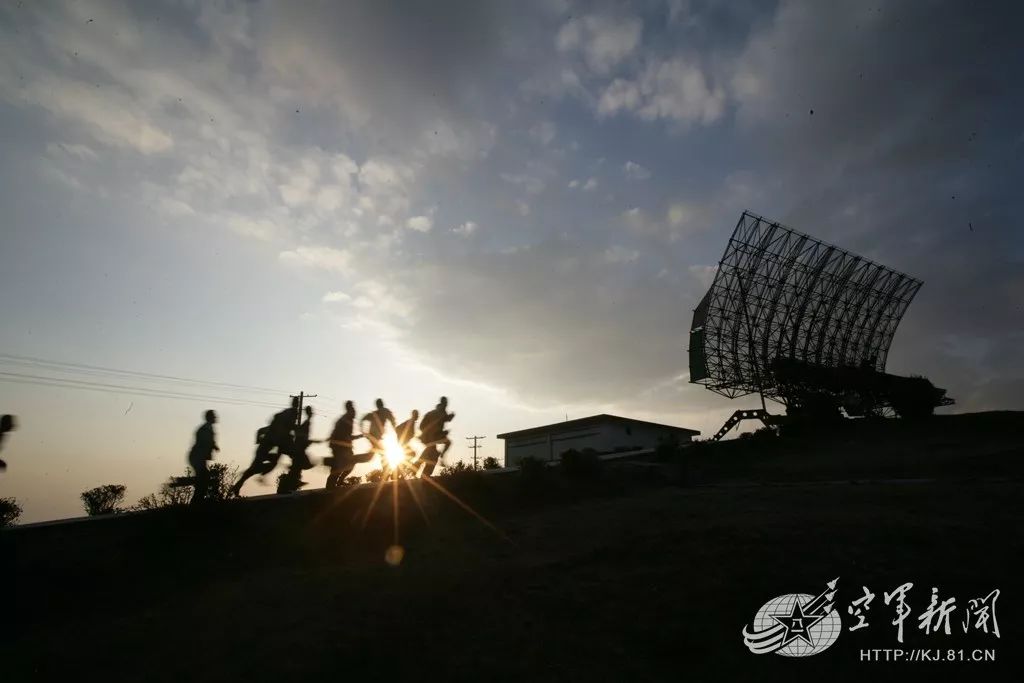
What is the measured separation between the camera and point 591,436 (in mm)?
36312

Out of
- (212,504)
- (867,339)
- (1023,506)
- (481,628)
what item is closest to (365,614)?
(481,628)

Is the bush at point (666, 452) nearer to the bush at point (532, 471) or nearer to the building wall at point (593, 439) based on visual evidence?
the bush at point (532, 471)

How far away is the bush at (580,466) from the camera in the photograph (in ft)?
48.4

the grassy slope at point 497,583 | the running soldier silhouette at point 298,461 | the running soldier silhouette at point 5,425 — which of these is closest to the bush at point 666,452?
the grassy slope at point 497,583

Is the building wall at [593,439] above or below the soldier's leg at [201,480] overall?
above

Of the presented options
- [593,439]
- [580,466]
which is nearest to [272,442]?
[580,466]

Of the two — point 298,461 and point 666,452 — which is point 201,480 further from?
point 666,452

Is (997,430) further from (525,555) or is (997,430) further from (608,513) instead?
(525,555)

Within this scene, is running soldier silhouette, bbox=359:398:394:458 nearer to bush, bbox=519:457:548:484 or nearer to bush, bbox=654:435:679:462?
bush, bbox=519:457:548:484

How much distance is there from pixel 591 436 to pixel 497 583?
29.6 meters

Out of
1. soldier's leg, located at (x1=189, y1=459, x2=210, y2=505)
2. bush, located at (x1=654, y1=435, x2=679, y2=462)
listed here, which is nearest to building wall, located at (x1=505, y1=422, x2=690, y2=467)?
bush, located at (x1=654, y1=435, x2=679, y2=462)

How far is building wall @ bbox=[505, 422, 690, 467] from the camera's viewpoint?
35.8m

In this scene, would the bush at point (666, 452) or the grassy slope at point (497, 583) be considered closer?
the grassy slope at point (497, 583)

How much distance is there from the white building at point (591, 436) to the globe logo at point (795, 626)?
27546 millimetres
